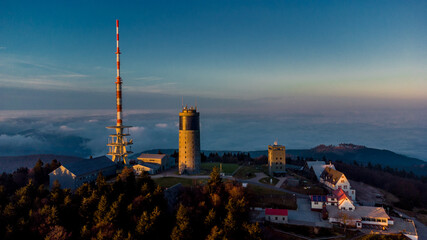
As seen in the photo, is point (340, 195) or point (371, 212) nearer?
point (371, 212)

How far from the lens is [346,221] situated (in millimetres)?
41625

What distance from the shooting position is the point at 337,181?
55.7 meters

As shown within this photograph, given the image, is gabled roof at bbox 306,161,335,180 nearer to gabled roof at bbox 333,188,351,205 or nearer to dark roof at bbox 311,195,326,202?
gabled roof at bbox 333,188,351,205

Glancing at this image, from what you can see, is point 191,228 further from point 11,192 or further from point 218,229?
point 11,192

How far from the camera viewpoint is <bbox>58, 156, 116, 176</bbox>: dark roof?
180 feet

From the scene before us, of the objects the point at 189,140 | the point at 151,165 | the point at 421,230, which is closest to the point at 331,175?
the point at 421,230

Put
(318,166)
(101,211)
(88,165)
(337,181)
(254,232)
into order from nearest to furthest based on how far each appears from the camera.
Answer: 1. (254,232)
2. (101,211)
3. (337,181)
4. (88,165)
5. (318,166)

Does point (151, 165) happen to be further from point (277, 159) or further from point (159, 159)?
point (277, 159)

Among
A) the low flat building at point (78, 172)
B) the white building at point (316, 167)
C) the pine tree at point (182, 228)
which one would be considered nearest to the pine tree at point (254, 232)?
the pine tree at point (182, 228)

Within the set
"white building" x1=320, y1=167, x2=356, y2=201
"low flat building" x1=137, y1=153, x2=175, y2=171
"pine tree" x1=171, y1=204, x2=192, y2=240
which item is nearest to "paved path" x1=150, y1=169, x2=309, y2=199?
"low flat building" x1=137, y1=153, x2=175, y2=171

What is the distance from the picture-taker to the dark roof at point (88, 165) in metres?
55.0

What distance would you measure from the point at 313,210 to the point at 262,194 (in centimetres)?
896

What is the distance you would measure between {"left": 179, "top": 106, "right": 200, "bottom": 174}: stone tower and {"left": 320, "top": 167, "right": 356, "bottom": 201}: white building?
1112 inches

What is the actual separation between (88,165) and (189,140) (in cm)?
2157
